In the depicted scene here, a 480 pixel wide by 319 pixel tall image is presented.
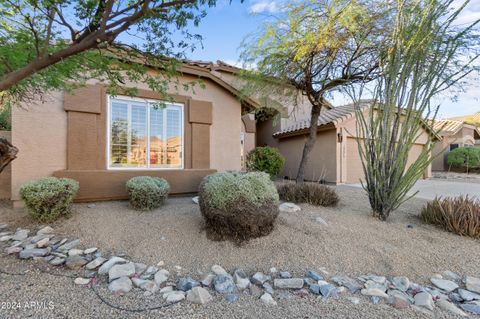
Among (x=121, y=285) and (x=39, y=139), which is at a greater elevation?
(x=39, y=139)

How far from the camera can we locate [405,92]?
16.5ft

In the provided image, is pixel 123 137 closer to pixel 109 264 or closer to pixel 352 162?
pixel 109 264

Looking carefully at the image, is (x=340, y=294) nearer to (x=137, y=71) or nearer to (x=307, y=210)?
(x=307, y=210)

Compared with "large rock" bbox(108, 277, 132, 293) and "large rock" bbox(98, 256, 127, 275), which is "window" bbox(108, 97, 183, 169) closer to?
"large rock" bbox(98, 256, 127, 275)

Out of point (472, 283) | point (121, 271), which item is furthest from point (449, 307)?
point (121, 271)

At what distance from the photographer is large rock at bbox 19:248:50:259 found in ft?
11.7

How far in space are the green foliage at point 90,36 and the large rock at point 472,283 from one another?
15.8 ft

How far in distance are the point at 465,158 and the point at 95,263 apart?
77.1 ft

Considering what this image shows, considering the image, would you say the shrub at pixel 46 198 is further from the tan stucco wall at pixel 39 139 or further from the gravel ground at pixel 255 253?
the tan stucco wall at pixel 39 139

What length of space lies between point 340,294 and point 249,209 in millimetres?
1623

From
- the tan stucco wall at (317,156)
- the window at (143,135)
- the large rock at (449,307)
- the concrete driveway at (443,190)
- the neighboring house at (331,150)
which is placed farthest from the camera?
the tan stucco wall at (317,156)

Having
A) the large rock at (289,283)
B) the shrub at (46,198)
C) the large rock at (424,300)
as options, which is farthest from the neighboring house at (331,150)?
the shrub at (46,198)

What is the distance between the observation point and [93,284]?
9.77 ft

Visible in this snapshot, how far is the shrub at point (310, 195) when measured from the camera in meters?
6.14
